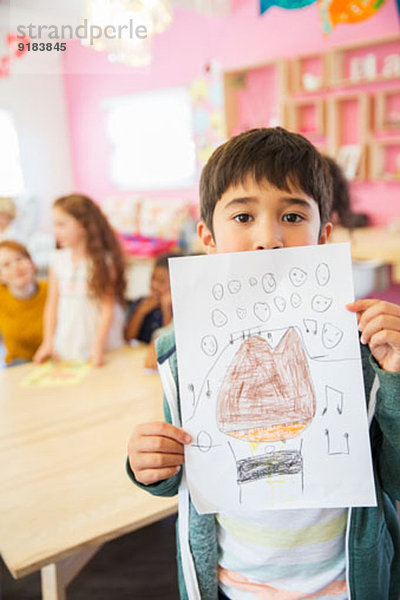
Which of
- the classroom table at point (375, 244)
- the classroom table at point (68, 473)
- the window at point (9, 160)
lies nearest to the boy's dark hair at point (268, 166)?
the classroom table at point (68, 473)

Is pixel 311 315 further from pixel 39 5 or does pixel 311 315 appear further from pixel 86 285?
pixel 39 5

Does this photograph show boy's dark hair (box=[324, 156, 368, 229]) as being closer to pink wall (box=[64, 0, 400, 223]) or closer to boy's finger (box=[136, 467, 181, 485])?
pink wall (box=[64, 0, 400, 223])

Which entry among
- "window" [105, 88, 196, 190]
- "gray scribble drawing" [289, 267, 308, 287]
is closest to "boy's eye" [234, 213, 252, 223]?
"gray scribble drawing" [289, 267, 308, 287]

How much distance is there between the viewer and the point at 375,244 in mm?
3150

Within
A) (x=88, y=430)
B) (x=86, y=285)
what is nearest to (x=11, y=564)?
(x=88, y=430)

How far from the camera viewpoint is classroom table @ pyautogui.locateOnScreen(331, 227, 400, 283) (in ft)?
9.50

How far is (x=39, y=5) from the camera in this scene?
4.16m

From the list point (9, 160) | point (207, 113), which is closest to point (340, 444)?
point (207, 113)

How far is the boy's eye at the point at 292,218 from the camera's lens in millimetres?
746

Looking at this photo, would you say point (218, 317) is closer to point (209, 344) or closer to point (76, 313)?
point (209, 344)

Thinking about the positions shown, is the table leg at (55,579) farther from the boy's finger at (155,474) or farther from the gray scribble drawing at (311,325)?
the gray scribble drawing at (311,325)

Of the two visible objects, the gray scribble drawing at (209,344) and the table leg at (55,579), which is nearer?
the gray scribble drawing at (209,344)

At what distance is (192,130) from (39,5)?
1.91 m

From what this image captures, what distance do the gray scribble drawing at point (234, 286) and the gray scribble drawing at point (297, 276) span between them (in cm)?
7
